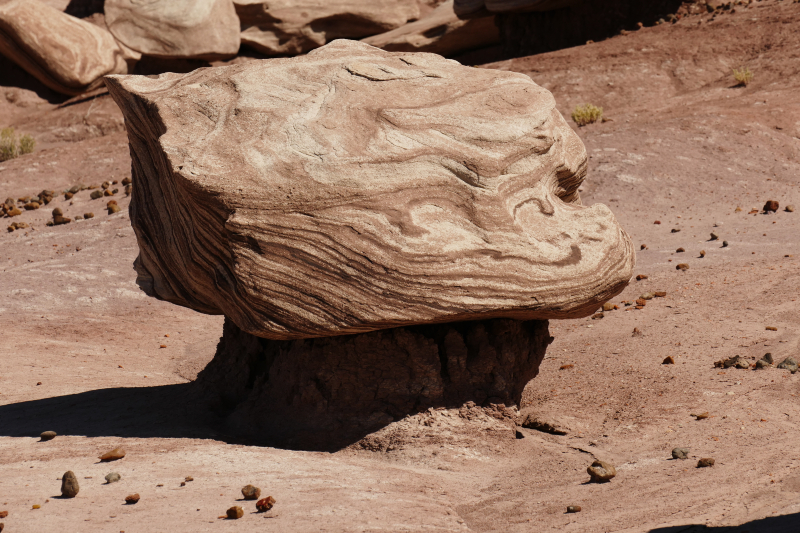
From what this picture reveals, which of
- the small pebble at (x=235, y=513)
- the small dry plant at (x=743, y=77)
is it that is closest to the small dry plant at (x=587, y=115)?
the small dry plant at (x=743, y=77)

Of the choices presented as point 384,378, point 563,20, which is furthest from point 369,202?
point 563,20

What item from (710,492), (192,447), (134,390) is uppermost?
(710,492)

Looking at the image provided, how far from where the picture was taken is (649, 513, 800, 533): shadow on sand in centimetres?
246

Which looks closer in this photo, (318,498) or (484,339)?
(318,498)

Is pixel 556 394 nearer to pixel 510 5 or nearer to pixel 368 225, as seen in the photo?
pixel 368 225

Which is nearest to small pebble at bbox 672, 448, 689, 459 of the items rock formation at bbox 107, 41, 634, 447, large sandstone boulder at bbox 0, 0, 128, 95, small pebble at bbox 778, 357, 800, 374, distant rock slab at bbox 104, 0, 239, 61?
rock formation at bbox 107, 41, 634, 447

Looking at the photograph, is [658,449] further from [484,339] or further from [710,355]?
[710,355]

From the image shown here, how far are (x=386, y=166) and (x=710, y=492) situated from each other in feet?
5.96

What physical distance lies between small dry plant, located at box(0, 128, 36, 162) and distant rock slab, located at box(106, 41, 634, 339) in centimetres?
939

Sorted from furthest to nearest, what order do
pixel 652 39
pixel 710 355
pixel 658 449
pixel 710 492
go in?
pixel 652 39 < pixel 710 355 < pixel 658 449 < pixel 710 492

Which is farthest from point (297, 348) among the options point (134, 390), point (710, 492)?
point (710, 492)

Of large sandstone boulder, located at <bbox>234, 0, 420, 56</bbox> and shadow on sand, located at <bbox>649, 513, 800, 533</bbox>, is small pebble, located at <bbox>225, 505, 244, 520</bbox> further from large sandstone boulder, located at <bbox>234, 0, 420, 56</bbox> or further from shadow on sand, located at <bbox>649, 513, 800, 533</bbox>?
large sandstone boulder, located at <bbox>234, 0, 420, 56</bbox>

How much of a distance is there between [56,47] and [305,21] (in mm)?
4334

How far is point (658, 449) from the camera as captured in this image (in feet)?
12.1
